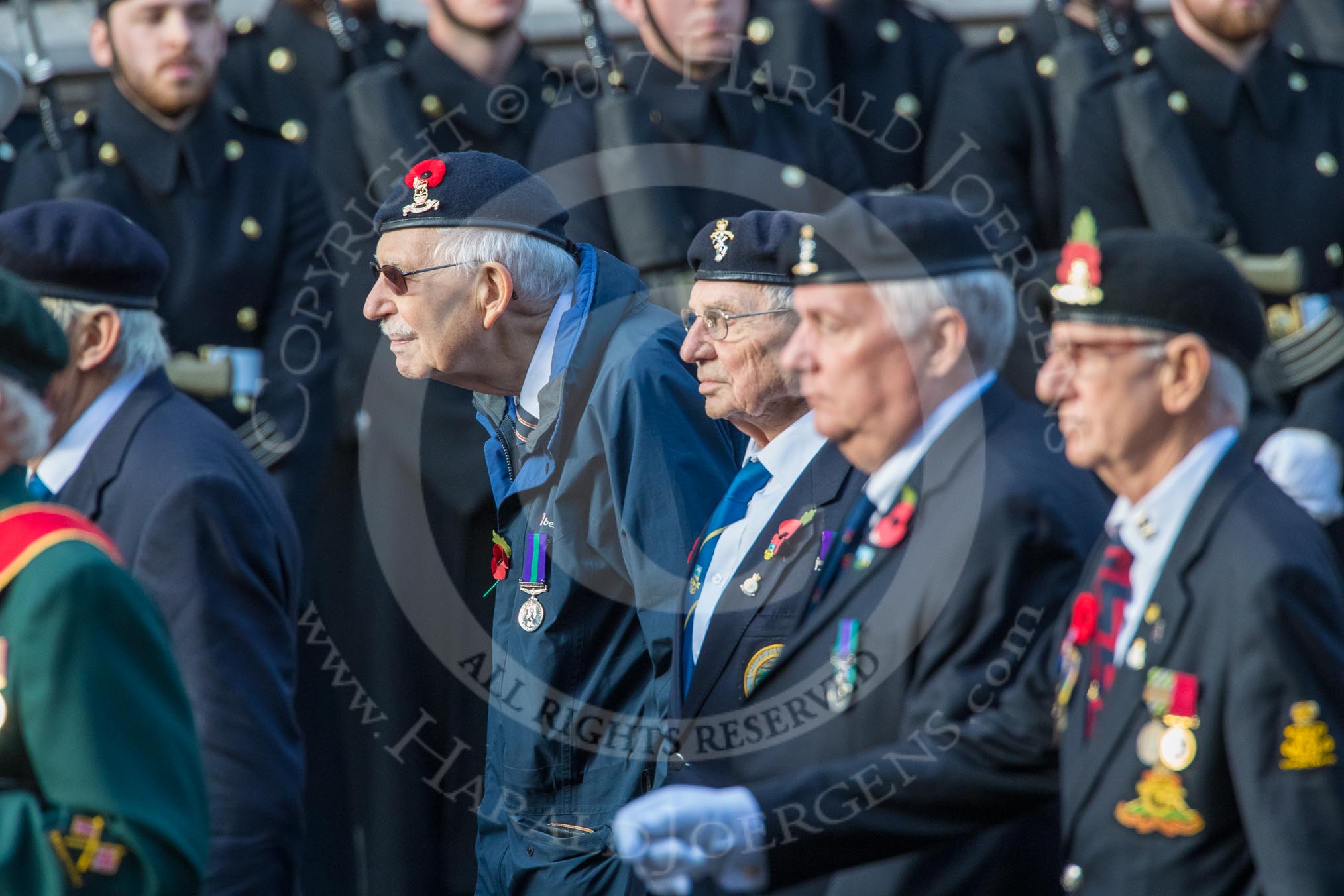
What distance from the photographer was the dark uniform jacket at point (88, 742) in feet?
8.84

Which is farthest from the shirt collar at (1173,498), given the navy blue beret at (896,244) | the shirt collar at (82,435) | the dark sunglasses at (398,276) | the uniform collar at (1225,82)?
A: the uniform collar at (1225,82)

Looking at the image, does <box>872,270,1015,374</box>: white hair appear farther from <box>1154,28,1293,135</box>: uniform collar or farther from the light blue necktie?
<box>1154,28,1293,135</box>: uniform collar

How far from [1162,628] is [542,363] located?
1.75m

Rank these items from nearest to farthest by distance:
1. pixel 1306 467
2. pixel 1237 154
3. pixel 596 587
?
pixel 596 587 → pixel 1306 467 → pixel 1237 154

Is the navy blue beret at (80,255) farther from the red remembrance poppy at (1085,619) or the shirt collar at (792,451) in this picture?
the red remembrance poppy at (1085,619)

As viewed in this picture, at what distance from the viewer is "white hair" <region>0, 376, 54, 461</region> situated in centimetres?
297

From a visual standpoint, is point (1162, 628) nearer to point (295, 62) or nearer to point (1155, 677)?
point (1155, 677)

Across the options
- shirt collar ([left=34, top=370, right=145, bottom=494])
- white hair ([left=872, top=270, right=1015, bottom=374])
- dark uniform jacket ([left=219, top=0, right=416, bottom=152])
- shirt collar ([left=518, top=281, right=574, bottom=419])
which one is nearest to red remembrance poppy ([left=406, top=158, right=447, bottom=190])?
shirt collar ([left=518, top=281, right=574, bottom=419])

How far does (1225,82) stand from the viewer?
6191 millimetres

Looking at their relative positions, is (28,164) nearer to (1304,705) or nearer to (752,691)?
(752,691)

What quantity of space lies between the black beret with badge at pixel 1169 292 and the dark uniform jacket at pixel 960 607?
0.26 meters

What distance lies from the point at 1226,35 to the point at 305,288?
2.79m

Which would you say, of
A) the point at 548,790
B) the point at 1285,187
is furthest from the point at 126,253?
the point at 1285,187

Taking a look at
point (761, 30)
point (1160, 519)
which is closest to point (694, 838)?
point (1160, 519)
